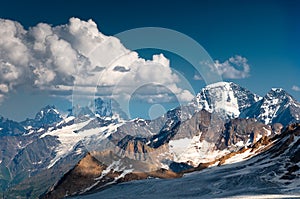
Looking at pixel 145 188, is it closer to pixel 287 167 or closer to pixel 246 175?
pixel 246 175

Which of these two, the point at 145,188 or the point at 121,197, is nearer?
the point at 121,197

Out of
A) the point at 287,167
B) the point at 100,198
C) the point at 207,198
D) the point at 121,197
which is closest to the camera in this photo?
the point at 207,198

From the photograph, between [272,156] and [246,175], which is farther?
[272,156]

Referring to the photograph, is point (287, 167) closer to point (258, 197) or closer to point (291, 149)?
point (291, 149)

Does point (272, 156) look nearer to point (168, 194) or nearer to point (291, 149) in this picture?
point (291, 149)

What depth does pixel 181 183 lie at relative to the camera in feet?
619

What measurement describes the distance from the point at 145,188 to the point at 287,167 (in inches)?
2571

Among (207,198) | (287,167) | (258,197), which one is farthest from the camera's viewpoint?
(287,167)

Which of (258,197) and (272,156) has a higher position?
(272,156)

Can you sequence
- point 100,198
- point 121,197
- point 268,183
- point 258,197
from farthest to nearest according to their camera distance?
point 100,198 → point 121,197 → point 268,183 → point 258,197

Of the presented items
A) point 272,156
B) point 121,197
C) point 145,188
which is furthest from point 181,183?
point 272,156

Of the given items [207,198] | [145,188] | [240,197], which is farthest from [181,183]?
[240,197]

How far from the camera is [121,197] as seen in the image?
17450 centimetres

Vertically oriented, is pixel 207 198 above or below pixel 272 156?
below
